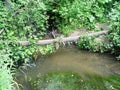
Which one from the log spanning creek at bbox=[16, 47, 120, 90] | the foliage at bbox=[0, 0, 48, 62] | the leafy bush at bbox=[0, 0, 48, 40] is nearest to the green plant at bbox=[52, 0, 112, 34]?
the foliage at bbox=[0, 0, 48, 62]

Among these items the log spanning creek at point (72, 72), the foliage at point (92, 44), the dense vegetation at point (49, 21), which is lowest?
the log spanning creek at point (72, 72)

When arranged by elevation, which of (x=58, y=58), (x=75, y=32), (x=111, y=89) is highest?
(x=75, y=32)

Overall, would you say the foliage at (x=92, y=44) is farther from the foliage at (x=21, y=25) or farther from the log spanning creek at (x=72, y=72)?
the foliage at (x=21, y=25)

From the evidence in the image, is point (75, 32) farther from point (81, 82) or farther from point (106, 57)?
point (81, 82)

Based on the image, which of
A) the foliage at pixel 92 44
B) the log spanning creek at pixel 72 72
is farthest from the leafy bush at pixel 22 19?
the foliage at pixel 92 44

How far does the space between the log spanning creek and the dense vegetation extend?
0.92 feet

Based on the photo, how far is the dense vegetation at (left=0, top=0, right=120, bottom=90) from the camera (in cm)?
802

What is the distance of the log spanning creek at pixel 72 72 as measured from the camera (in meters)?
7.40

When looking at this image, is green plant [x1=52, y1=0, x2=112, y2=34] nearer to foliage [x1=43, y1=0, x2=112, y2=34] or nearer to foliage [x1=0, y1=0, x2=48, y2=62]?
foliage [x1=43, y1=0, x2=112, y2=34]

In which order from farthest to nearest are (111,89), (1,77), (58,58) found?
(58,58), (111,89), (1,77)

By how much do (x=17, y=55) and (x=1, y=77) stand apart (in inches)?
97.8

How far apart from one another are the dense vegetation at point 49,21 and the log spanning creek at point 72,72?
0.28 meters

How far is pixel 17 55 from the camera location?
25.9 ft

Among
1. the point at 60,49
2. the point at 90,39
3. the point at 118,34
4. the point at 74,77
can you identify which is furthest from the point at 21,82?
the point at 118,34
